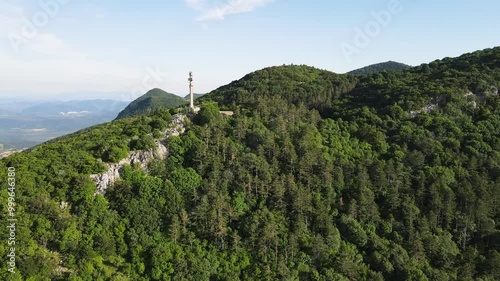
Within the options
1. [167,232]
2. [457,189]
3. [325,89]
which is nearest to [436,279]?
[457,189]

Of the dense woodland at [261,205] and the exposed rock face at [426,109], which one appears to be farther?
the exposed rock face at [426,109]

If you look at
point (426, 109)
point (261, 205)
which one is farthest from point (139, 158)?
point (426, 109)

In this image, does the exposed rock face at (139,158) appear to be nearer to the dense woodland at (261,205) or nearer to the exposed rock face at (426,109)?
the dense woodland at (261,205)

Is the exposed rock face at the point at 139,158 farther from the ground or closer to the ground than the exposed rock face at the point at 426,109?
closer to the ground

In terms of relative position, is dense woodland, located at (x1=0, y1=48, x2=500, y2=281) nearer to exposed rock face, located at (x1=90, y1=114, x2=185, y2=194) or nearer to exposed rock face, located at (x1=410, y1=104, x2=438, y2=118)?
exposed rock face, located at (x1=90, y1=114, x2=185, y2=194)

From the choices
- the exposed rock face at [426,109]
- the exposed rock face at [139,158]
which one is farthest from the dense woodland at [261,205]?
the exposed rock face at [426,109]

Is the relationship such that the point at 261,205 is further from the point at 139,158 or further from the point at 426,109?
the point at 426,109
